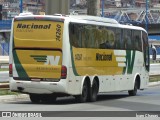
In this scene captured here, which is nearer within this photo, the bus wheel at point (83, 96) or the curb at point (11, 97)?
the bus wheel at point (83, 96)

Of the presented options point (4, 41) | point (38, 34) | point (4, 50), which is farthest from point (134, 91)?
point (4, 41)

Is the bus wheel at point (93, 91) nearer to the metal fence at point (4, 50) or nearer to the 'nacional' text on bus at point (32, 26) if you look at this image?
the 'nacional' text on bus at point (32, 26)

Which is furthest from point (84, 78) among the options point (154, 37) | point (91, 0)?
point (154, 37)

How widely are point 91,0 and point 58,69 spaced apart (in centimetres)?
1502

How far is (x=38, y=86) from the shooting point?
20344mm

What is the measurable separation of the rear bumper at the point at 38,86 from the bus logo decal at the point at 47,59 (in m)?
0.74

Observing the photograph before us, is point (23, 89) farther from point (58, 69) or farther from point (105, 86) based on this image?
point (105, 86)

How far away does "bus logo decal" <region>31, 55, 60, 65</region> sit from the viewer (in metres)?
20.3

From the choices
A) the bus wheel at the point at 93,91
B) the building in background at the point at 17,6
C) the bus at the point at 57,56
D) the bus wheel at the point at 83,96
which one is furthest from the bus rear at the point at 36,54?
the building in background at the point at 17,6

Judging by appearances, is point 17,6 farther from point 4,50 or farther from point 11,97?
point 11,97

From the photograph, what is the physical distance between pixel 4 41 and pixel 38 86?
70035 mm

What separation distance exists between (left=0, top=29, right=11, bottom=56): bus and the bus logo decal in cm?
5232

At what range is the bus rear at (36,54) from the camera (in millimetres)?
20297

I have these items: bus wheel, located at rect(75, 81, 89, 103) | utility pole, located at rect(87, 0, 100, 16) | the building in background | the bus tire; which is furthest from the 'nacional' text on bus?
the building in background
